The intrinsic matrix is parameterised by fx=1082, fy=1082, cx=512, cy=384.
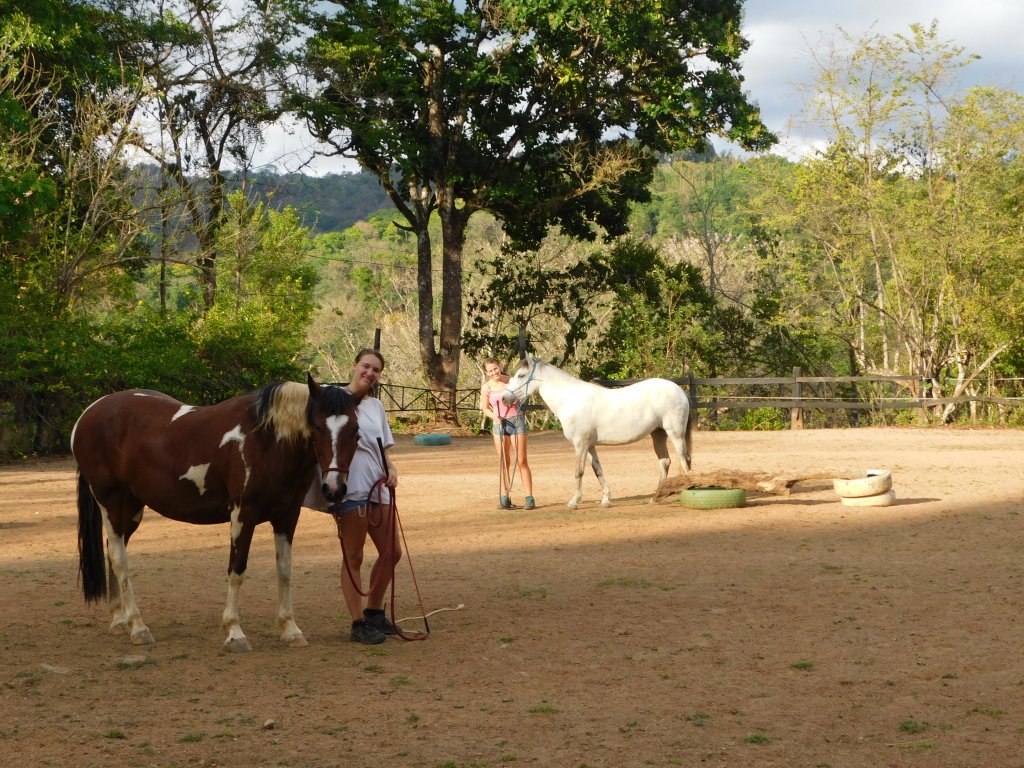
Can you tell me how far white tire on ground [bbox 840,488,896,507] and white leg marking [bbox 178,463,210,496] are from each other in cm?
834

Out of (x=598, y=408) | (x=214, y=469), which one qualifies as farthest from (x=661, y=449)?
(x=214, y=469)

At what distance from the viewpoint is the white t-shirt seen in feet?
21.3

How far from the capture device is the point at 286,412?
247 inches

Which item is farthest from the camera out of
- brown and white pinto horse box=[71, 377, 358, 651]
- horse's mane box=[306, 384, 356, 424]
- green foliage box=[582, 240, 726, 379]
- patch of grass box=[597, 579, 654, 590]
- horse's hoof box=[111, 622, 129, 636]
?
green foliage box=[582, 240, 726, 379]

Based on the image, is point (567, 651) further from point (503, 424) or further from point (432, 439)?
point (432, 439)

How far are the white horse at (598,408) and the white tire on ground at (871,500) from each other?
206cm

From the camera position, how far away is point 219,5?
1258 inches

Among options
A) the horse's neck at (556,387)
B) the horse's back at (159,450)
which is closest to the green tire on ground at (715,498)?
the horse's neck at (556,387)

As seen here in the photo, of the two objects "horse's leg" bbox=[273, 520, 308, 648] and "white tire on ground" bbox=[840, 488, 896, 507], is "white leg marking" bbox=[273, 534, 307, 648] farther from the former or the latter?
"white tire on ground" bbox=[840, 488, 896, 507]

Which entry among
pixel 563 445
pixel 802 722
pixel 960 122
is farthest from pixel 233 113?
pixel 802 722

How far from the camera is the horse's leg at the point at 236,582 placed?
6305mm

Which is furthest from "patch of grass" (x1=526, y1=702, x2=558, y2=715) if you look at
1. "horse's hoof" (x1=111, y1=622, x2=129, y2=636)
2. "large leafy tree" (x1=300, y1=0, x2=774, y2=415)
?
"large leafy tree" (x1=300, y1=0, x2=774, y2=415)

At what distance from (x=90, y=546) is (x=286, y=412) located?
1865 mm

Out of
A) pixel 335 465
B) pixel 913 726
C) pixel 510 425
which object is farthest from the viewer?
pixel 510 425
